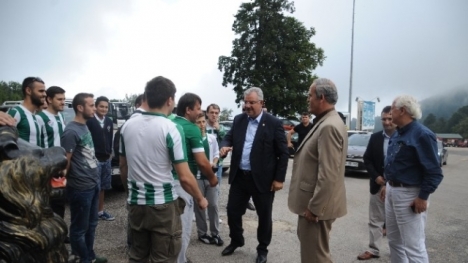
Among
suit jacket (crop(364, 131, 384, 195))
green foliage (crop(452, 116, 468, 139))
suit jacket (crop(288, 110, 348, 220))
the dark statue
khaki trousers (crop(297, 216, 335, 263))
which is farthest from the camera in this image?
green foliage (crop(452, 116, 468, 139))

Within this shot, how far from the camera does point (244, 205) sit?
14.7ft

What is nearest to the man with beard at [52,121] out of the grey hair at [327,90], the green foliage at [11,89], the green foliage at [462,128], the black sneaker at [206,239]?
the black sneaker at [206,239]

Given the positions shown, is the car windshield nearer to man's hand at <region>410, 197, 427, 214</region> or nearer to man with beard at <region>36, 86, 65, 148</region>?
man's hand at <region>410, 197, 427, 214</region>

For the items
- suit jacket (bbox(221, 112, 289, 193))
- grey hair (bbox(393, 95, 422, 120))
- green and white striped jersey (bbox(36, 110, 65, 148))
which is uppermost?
grey hair (bbox(393, 95, 422, 120))

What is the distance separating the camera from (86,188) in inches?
144

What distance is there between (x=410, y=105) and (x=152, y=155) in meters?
2.48

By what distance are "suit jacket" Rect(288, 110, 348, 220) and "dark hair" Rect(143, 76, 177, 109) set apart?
130cm

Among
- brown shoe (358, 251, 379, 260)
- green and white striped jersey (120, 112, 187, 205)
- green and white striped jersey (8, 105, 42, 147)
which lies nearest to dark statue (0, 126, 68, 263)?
green and white striped jersey (120, 112, 187, 205)

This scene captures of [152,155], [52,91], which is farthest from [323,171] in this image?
[52,91]

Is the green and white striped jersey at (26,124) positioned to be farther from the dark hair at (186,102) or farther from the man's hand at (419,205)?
the man's hand at (419,205)

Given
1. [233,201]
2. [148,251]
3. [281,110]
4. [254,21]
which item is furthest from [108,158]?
[254,21]

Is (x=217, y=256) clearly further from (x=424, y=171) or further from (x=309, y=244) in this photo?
(x=424, y=171)

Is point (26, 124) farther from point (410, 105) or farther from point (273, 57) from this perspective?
point (273, 57)

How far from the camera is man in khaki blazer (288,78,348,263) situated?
2805mm
